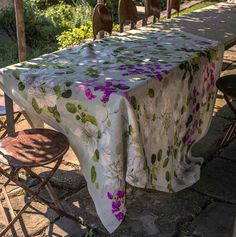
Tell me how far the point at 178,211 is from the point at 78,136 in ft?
3.44

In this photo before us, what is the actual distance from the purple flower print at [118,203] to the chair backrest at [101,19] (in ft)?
6.37

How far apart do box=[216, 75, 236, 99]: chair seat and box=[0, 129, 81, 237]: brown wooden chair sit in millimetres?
1592

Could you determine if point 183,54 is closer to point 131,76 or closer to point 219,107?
point 131,76

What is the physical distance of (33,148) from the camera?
9.38 ft

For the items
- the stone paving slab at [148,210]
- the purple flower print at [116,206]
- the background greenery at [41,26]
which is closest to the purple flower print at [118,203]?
the purple flower print at [116,206]

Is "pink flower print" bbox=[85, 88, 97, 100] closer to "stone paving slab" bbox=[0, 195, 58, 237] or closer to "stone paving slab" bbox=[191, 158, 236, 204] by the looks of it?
"stone paving slab" bbox=[0, 195, 58, 237]

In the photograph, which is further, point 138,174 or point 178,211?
point 178,211

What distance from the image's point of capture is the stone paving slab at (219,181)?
3.53 meters

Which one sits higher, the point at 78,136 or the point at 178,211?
the point at 78,136

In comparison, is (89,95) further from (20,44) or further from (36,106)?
(20,44)

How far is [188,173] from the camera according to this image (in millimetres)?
3592

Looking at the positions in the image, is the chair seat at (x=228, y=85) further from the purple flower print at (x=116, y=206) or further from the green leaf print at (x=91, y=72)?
the purple flower print at (x=116, y=206)

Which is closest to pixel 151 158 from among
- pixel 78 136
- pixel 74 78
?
pixel 78 136

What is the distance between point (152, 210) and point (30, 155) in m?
1.07
